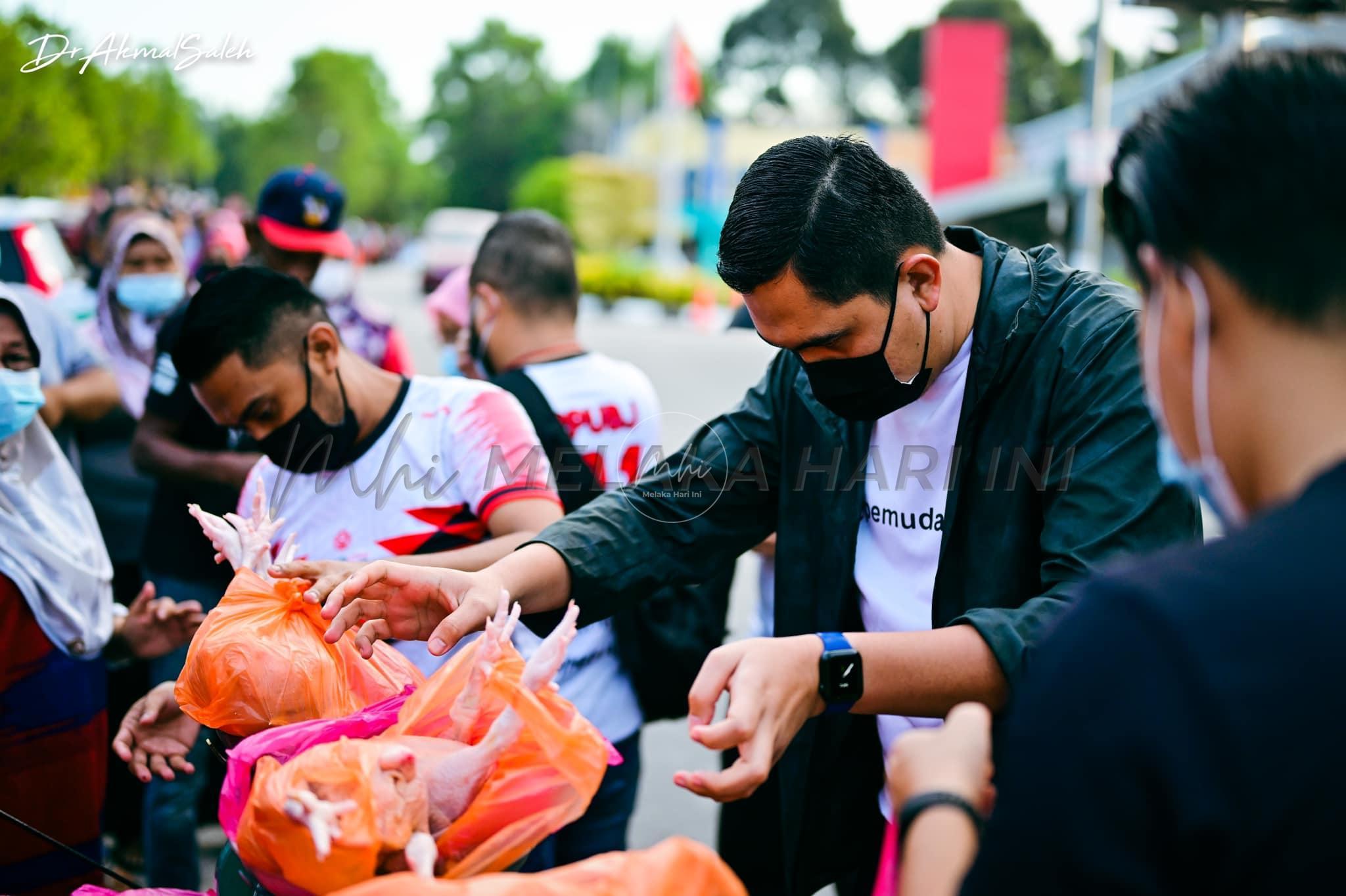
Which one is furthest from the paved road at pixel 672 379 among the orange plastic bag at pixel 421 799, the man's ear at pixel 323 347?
the orange plastic bag at pixel 421 799

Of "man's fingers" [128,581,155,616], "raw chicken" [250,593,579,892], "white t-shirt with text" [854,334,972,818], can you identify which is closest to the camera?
"raw chicken" [250,593,579,892]

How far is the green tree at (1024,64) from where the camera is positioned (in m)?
64.2

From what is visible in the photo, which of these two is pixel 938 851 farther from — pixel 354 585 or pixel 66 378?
pixel 66 378

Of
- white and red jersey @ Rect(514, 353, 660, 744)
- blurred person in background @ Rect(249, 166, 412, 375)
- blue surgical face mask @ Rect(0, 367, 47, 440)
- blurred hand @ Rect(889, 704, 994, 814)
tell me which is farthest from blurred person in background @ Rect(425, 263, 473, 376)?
blurred hand @ Rect(889, 704, 994, 814)

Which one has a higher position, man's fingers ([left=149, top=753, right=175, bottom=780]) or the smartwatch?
the smartwatch

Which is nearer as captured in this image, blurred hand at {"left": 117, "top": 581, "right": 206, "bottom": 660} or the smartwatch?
the smartwatch

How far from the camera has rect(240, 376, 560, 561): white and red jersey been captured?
8.61 feet

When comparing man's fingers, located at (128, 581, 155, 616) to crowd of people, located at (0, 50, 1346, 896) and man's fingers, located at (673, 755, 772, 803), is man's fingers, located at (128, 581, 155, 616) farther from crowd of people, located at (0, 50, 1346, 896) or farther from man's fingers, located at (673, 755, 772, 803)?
man's fingers, located at (673, 755, 772, 803)

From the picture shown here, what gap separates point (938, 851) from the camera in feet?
3.60

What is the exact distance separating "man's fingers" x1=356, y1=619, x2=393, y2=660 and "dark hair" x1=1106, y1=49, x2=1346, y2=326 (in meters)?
1.46

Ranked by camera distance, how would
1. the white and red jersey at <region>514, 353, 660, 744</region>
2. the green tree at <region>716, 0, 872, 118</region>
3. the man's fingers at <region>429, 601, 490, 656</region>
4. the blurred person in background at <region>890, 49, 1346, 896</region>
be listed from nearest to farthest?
1. the blurred person in background at <region>890, 49, 1346, 896</region>
2. the man's fingers at <region>429, 601, 490, 656</region>
3. the white and red jersey at <region>514, 353, 660, 744</region>
4. the green tree at <region>716, 0, 872, 118</region>

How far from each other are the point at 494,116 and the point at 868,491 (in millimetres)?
90384

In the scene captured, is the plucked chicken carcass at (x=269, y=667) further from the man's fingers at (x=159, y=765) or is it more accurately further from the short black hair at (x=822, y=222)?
the short black hair at (x=822, y=222)

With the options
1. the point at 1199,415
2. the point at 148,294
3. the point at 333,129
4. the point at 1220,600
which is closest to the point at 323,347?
the point at 1199,415
